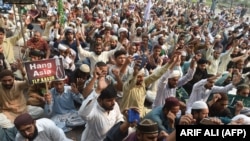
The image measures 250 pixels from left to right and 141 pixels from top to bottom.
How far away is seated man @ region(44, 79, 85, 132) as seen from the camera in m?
5.30

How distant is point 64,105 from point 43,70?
1.27 m

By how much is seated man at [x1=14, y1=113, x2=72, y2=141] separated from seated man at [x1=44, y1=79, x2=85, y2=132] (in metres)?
1.62

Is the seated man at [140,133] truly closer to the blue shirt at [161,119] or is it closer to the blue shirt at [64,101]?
the blue shirt at [161,119]

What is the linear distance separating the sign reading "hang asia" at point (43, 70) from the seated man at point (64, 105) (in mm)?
731

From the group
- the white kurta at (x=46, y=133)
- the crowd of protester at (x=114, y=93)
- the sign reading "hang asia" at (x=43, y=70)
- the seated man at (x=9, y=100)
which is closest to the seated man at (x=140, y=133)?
the crowd of protester at (x=114, y=93)

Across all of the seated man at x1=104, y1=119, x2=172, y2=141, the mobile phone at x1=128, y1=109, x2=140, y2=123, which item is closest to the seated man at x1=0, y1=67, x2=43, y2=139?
the seated man at x1=104, y1=119, x2=172, y2=141

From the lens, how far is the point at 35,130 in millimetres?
3418

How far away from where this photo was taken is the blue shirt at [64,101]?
17.4 ft

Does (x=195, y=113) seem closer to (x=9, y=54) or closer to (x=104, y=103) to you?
(x=104, y=103)

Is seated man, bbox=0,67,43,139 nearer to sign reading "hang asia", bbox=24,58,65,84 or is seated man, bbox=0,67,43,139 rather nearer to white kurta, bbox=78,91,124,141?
sign reading "hang asia", bbox=24,58,65,84

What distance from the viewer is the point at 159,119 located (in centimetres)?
384

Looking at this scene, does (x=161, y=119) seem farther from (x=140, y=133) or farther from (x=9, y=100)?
(x=9, y=100)

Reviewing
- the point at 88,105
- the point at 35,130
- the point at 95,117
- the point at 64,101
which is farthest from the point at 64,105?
the point at 35,130

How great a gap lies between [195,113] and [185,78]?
1.87 metres
